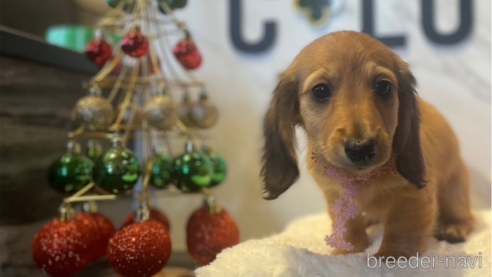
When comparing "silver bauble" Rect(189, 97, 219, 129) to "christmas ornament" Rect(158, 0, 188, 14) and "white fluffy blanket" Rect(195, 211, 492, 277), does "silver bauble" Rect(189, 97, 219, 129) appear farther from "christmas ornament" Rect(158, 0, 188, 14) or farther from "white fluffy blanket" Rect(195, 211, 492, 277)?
"white fluffy blanket" Rect(195, 211, 492, 277)

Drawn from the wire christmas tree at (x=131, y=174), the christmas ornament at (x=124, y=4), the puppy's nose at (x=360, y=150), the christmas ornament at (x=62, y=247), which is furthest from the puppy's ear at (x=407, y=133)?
the christmas ornament at (x=124, y=4)

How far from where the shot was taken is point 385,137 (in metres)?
0.82

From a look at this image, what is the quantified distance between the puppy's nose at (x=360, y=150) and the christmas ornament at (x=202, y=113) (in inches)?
30.5

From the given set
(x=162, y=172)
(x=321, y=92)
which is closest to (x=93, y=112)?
(x=162, y=172)

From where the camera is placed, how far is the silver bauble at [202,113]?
4.89ft

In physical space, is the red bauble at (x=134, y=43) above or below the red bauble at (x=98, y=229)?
above

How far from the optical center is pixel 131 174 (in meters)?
1.26

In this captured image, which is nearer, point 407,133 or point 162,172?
point 407,133

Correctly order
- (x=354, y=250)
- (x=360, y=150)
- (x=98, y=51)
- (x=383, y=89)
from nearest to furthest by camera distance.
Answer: (x=360, y=150)
(x=383, y=89)
(x=354, y=250)
(x=98, y=51)

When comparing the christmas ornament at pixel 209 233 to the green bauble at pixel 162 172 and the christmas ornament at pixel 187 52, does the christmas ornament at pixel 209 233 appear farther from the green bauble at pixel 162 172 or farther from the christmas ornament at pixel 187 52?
the christmas ornament at pixel 187 52

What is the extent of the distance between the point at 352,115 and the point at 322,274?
330mm

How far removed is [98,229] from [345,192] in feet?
2.45

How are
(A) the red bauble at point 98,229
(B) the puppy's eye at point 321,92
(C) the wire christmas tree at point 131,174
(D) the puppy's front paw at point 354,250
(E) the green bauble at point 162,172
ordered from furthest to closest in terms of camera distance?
(E) the green bauble at point 162,172 < (A) the red bauble at point 98,229 < (C) the wire christmas tree at point 131,174 < (D) the puppy's front paw at point 354,250 < (B) the puppy's eye at point 321,92

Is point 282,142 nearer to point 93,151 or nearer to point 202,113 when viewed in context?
point 202,113
